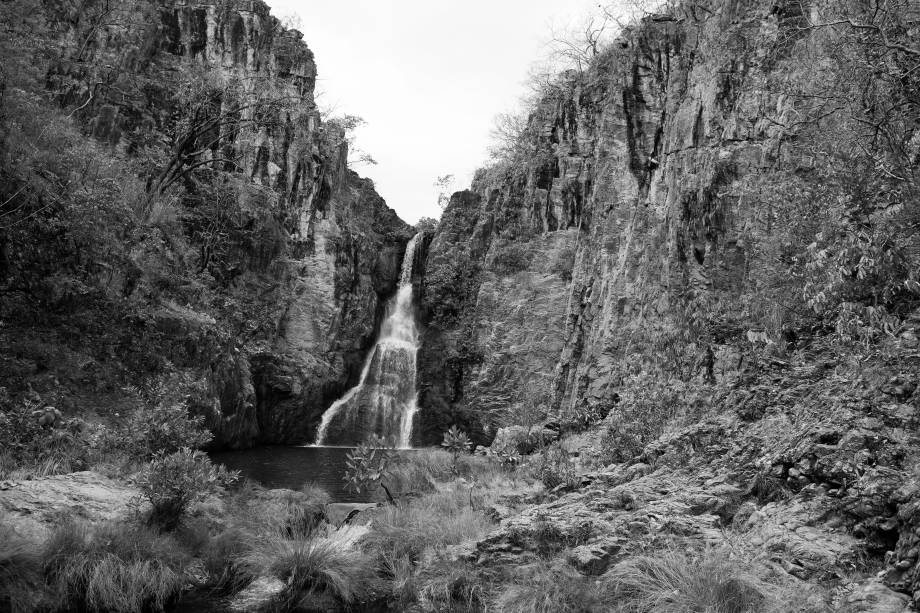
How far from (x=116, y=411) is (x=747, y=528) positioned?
44.4 feet

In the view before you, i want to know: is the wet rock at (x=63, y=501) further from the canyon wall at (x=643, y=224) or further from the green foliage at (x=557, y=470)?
the canyon wall at (x=643, y=224)

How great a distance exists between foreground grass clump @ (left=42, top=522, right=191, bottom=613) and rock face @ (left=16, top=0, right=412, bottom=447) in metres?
12.4

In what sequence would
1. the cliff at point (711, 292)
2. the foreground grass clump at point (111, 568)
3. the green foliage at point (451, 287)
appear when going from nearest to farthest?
the cliff at point (711, 292) → the foreground grass clump at point (111, 568) → the green foliage at point (451, 287)

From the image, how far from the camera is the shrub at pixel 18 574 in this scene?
7.01 metres

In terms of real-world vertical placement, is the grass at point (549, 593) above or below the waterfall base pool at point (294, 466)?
above

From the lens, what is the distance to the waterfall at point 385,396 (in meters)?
31.5

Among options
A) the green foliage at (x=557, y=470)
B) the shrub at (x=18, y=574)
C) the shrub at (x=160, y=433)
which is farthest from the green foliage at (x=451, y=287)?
the shrub at (x=18, y=574)

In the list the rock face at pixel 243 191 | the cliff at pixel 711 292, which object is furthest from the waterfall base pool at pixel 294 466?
the cliff at pixel 711 292

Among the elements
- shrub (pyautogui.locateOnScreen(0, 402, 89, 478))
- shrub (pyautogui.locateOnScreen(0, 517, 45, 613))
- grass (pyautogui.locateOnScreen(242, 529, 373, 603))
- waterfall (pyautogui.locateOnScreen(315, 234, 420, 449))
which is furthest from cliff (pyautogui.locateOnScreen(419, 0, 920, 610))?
shrub (pyautogui.locateOnScreen(0, 402, 89, 478))

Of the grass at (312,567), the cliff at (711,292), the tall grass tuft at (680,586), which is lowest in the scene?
the grass at (312,567)

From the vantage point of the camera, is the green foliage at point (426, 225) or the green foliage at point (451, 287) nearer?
the green foliage at point (451, 287)

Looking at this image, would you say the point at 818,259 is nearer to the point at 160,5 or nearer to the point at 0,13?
the point at 0,13

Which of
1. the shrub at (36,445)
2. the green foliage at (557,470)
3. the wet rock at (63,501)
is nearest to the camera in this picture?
the wet rock at (63,501)

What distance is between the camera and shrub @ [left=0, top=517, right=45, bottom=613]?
23.0 ft
